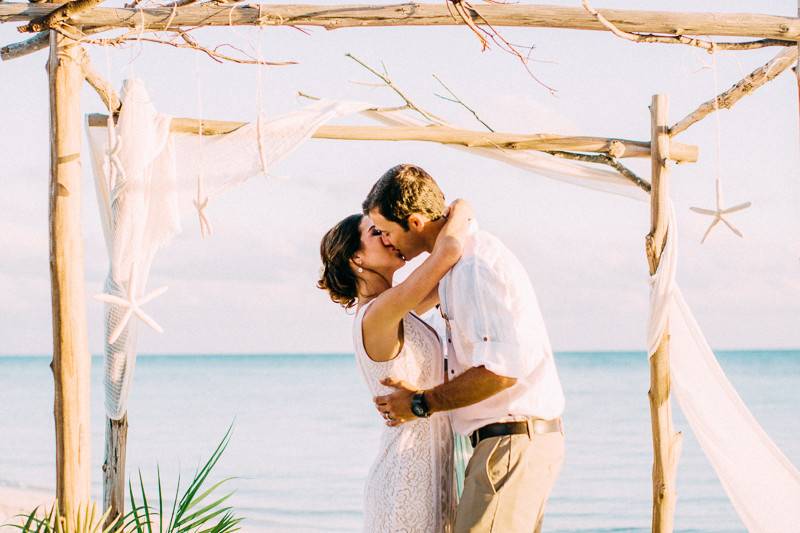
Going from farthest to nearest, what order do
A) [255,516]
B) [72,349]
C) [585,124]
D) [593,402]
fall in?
1. [593,402]
2. [585,124]
3. [255,516]
4. [72,349]

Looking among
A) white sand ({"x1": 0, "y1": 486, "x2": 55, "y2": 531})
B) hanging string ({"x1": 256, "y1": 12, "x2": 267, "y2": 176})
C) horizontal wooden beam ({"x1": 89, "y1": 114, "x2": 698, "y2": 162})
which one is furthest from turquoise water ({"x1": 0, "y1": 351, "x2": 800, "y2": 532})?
hanging string ({"x1": 256, "y1": 12, "x2": 267, "y2": 176})

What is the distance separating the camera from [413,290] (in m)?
3.29

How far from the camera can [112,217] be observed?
4.07m

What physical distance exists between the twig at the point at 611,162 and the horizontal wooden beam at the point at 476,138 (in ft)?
0.29

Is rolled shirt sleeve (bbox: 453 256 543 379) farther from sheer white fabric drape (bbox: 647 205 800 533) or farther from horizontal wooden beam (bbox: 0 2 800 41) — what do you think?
sheer white fabric drape (bbox: 647 205 800 533)

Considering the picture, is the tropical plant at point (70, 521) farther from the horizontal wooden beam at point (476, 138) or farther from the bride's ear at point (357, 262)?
the horizontal wooden beam at point (476, 138)

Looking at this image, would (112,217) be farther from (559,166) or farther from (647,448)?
(647,448)

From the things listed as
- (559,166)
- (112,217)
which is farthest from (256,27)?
(559,166)

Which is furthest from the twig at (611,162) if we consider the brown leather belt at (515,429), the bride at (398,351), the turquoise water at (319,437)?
the turquoise water at (319,437)

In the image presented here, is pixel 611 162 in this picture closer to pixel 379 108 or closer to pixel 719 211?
pixel 719 211

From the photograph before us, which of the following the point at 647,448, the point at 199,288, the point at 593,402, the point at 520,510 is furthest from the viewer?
the point at 199,288

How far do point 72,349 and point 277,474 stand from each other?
11.6 meters

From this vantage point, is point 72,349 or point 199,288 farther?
point 199,288

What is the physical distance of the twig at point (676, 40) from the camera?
3.83 meters
